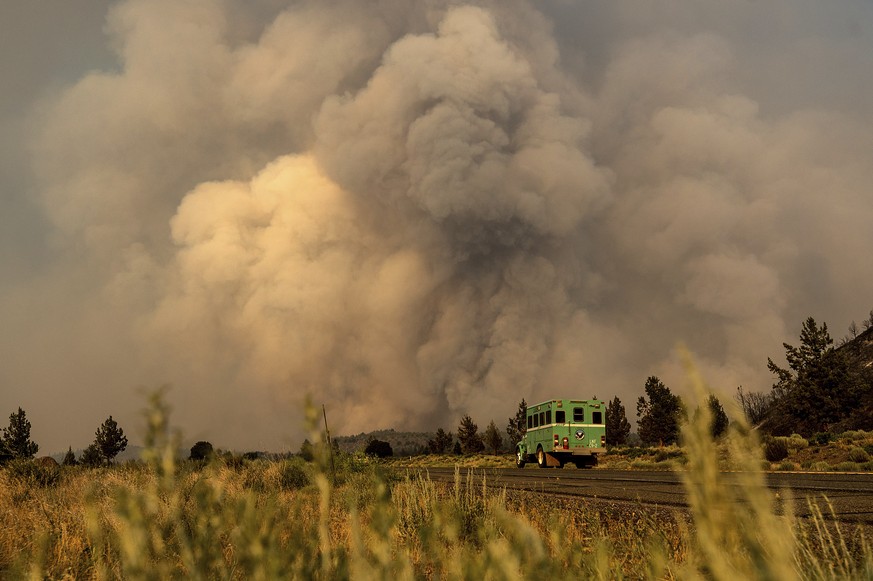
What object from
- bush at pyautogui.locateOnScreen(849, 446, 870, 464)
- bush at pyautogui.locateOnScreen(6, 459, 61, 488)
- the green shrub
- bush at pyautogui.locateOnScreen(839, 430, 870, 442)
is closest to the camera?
bush at pyautogui.locateOnScreen(6, 459, 61, 488)

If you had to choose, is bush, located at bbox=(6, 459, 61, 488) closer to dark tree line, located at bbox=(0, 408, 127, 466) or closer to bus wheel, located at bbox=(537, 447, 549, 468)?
bus wheel, located at bbox=(537, 447, 549, 468)

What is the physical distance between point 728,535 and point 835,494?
10269 millimetres

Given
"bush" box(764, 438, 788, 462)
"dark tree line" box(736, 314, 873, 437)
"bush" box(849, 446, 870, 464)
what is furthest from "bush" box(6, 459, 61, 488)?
"dark tree line" box(736, 314, 873, 437)

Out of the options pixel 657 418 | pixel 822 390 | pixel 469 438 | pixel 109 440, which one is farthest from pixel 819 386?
pixel 109 440

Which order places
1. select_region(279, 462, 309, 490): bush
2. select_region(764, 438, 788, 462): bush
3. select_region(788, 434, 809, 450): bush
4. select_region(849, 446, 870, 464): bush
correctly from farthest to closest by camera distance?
select_region(788, 434, 809, 450): bush → select_region(764, 438, 788, 462): bush → select_region(849, 446, 870, 464): bush → select_region(279, 462, 309, 490): bush

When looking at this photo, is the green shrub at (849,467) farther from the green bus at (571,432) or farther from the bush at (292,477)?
the bush at (292,477)

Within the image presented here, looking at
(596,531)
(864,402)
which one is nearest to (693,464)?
(596,531)

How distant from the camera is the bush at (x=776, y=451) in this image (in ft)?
78.7

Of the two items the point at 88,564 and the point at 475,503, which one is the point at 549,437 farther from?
the point at 88,564

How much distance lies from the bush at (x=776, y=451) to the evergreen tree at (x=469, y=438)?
6101 centimetres

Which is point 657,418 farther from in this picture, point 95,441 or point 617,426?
point 95,441

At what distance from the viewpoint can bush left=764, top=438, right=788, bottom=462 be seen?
78.7ft

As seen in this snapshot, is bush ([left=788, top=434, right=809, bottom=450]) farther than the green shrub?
Yes

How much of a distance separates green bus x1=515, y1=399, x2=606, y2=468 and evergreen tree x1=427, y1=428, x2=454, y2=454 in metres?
63.7
